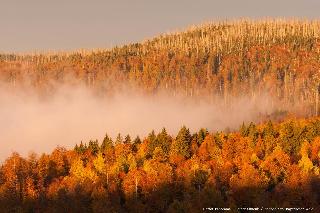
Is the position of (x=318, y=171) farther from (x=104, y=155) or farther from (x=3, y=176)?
(x=3, y=176)

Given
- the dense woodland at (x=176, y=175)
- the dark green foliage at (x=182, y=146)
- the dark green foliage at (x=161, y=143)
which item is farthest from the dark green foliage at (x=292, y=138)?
the dark green foliage at (x=161, y=143)

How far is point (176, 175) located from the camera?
132 metres

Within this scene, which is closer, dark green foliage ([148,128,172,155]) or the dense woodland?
the dense woodland

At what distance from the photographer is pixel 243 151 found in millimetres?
161250

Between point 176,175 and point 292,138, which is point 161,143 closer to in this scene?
point 176,175

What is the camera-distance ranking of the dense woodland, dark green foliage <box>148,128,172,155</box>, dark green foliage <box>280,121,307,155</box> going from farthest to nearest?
dark green foliage <box>148,128,172,155</box>
dark green foliage <box>280,121,307,155</box>
the dense woodland

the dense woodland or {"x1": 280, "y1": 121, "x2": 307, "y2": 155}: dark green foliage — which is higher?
{"x1": 280, "y1": 121, "x2": 307, "y2": 155}: dark green foliage

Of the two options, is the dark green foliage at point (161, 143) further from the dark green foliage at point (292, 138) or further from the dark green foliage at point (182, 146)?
the dark green foliage at point (292, 138)

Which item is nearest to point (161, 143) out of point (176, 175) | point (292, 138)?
point (176, 175)

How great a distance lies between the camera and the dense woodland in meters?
110

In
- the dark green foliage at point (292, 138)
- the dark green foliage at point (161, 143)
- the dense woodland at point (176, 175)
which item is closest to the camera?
the dense woodland at point (176, 175)

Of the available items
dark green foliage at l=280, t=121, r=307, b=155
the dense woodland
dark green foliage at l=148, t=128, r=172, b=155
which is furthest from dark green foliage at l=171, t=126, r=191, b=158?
dark green foliage at l=280, t=121, r=307, b=155

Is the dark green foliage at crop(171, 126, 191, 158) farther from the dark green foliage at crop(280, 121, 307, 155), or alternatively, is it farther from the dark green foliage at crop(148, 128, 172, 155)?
the dark green foliage at crop(280, 121, 307, 155)

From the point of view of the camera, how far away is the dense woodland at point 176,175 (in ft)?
360
